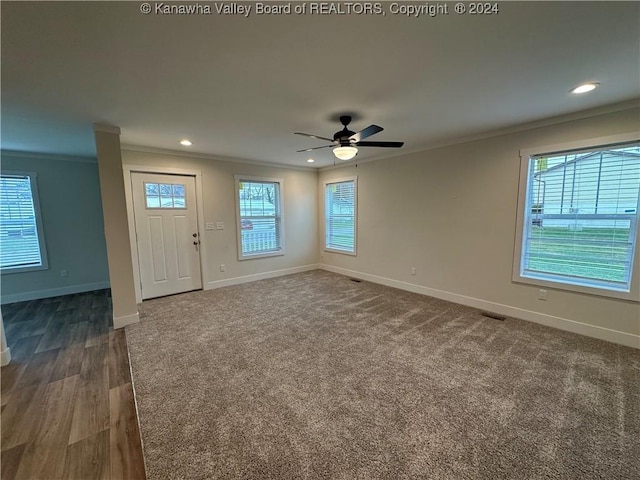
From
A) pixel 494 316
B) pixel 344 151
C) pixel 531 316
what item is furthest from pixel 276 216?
pixel 531 316

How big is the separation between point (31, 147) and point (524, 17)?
6.02 meters

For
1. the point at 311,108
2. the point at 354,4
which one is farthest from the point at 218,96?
the point at 354,4

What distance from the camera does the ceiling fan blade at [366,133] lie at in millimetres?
2398

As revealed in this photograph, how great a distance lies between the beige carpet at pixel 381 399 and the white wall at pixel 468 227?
339 mm

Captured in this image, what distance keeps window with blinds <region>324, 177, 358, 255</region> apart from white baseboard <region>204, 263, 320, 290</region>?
70 centimetres

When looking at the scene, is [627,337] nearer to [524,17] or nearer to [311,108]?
[524,17]

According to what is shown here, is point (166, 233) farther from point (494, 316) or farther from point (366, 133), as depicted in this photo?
point (494, 316)

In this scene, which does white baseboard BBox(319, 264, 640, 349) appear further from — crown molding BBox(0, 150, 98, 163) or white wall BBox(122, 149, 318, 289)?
crown molding BBox(0, 150, 98, 163)

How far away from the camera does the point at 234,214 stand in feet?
16.4

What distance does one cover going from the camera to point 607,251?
285 centimetres

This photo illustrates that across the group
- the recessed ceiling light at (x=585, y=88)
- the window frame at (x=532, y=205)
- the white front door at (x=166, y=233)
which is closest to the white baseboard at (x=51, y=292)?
the white front door at (x=166, y=233)

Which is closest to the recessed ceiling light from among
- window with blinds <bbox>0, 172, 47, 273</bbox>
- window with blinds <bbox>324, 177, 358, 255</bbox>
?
window with blinds <bbox>324, 177, 358, 255</bbox>

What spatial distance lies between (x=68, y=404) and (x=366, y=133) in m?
3.35

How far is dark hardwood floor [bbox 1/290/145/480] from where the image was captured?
1.52m
